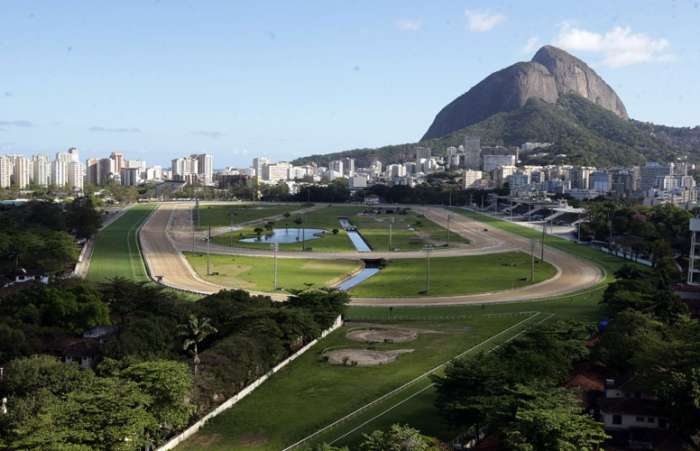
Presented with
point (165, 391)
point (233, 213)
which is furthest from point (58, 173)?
point (165, 391)

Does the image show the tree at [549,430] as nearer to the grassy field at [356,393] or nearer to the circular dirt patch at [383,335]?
the grassy field at [356,393]

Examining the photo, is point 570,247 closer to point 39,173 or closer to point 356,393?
point 356,393

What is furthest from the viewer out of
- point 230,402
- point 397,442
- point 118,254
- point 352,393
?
point 118,254

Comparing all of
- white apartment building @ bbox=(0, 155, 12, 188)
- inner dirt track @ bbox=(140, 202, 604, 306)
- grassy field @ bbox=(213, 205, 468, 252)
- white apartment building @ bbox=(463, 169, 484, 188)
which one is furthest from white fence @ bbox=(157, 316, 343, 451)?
white apartment building @ bbox=(0, 155, 12, 188)

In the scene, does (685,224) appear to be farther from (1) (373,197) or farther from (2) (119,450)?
(1) (373,197)

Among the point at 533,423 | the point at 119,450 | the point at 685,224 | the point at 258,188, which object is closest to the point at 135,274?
the point at 119,450

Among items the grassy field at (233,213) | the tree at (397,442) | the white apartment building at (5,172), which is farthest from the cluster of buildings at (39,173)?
the tree at (397,442)
